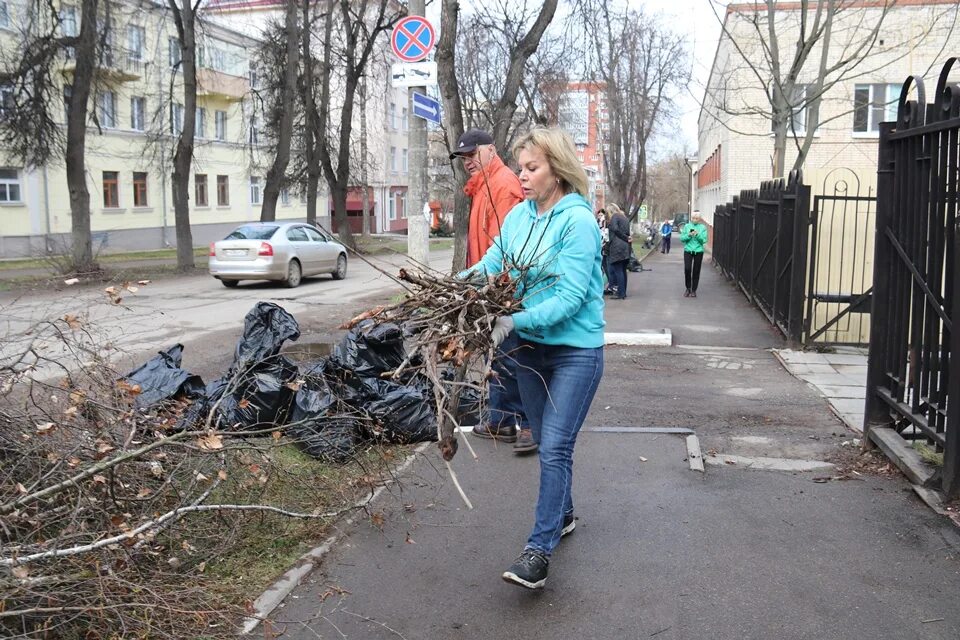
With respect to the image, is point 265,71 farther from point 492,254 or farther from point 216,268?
point 492,254

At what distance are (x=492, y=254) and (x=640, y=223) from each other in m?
82.2

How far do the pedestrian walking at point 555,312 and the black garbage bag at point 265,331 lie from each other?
2543 millimetres

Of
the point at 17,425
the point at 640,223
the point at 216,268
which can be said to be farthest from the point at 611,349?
the point at 640,223

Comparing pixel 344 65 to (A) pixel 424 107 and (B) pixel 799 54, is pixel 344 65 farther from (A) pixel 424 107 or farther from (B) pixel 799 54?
(A) pixel 424 107

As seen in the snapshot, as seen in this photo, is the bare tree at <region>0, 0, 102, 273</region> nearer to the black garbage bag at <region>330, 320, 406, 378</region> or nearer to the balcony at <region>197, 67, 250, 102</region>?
the black garbage bag at <region>330, 320, 406, 378</region>

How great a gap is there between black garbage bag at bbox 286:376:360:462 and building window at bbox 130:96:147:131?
34.9 m

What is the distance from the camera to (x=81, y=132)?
2039cm

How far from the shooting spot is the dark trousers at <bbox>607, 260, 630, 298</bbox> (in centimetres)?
1600

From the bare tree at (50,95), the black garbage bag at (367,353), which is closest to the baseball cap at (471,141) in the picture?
the black garbage bag at (367,353)

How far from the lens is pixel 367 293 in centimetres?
1794

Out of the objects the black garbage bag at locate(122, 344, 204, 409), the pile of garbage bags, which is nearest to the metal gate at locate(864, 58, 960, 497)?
the pile of garbage bags

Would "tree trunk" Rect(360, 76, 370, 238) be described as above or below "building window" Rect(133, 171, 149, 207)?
above

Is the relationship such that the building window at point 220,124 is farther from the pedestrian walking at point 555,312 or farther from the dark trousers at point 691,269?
the pedestrian walking at point 555,312

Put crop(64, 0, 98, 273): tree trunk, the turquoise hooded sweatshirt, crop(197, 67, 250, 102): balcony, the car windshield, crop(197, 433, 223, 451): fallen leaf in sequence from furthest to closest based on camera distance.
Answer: crop(197, 67, 250, 102): balcony → crop(64, 0, 98, 273): tree trunk → the car windshield → the turquoise hooded sweatshirt → crop(197, 433, 223, 451): fallen leaf
